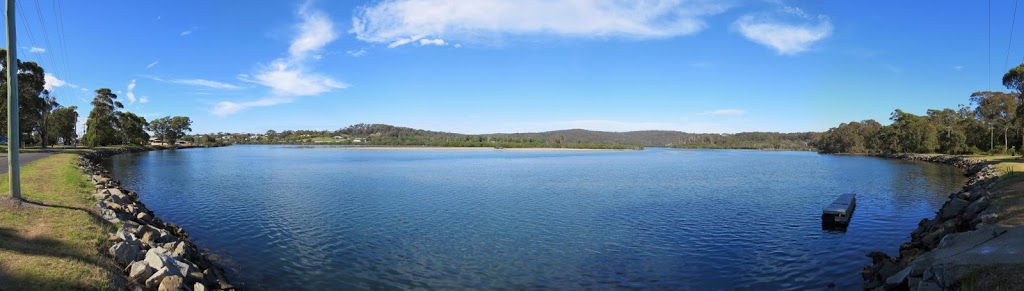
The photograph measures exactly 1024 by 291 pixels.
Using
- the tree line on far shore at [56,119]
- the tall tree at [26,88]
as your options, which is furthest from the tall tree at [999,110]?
the tall tree at [26,88]

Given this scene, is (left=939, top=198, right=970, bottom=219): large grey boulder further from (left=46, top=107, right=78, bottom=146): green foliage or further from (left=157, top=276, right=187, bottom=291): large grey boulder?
(left=46, top=107, right=78, bottom=146): green foliage

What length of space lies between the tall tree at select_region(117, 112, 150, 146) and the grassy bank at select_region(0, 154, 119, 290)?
10225cm

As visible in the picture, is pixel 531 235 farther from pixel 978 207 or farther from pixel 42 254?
pixel 978 207

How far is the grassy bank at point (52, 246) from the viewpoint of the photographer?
23.8 ft

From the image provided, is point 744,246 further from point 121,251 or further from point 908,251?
point 121,251

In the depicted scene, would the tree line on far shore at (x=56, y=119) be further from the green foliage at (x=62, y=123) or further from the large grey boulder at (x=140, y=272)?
the large grey boulder at (x=140, y=272)

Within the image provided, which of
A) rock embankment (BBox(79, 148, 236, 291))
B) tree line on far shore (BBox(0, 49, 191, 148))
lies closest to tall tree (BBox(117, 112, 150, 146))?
tree line on far shore (BBox(0, 49, 191, 148))

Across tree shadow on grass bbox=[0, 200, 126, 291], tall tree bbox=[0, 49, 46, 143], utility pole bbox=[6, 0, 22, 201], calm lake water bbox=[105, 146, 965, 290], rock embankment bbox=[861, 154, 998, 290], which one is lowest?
calm lake water bbox=[105, 146, 965, 290]

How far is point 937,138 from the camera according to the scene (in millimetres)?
87000

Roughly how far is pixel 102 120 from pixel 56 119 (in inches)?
263

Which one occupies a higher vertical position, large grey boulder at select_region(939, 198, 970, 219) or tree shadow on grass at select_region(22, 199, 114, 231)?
tree shadow on grass at select_region(22, 199, 114, 231)

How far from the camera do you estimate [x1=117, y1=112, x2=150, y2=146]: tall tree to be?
97.6 m

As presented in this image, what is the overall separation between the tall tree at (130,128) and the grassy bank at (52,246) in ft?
335

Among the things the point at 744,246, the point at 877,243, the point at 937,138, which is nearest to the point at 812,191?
the point at 877,243
